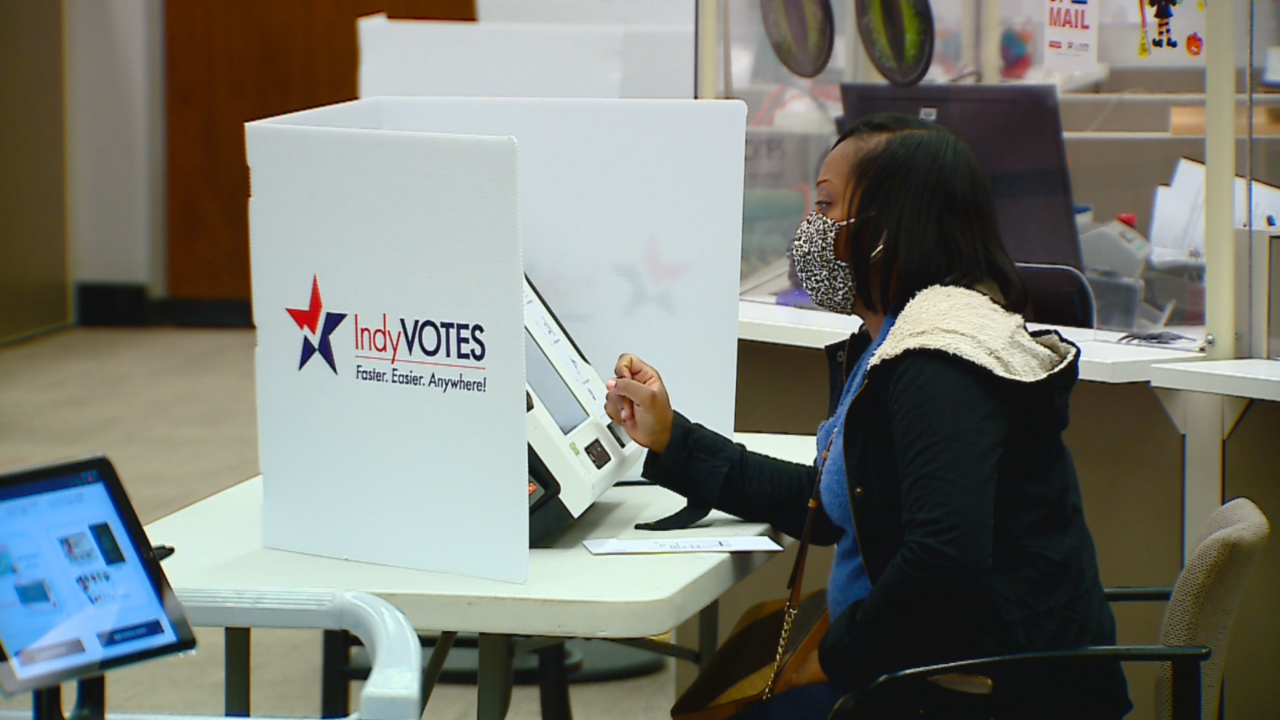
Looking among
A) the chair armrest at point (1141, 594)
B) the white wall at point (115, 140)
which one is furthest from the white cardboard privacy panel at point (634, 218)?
the white wall at point (115, 140)

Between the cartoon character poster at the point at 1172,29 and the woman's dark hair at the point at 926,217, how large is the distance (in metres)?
1.11

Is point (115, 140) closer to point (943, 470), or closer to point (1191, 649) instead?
point (943, 470)

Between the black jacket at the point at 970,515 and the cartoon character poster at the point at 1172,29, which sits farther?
the cartoon character poster at the point at 1172,29

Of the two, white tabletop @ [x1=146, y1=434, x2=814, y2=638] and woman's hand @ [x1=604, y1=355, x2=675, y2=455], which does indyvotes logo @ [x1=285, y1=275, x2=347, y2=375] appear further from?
woman's hand @ [x1=604, y1=355, x2=675, y2=455]

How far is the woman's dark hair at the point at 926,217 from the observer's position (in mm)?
1396

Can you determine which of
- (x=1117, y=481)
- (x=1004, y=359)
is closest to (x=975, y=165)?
(x=1004, y=359)

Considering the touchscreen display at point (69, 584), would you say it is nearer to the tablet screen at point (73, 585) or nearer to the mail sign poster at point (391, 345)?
the tablet screen at point (73, 585)

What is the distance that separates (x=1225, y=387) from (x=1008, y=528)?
2.40 ft

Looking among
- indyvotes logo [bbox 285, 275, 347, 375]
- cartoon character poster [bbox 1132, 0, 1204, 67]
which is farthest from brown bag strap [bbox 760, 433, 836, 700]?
cartoon character poster [bbox 1132, 0, 1204, 67]

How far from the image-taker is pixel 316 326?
133 centimetres

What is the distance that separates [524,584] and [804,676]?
12.7 inches

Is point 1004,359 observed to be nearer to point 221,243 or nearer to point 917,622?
point 917,622

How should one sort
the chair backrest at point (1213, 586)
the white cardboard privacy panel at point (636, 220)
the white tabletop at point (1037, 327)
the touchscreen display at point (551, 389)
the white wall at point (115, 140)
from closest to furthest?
1. the chair backrest at point (1213, 586)
2. the touchscreen display at point (551, 389)
3. the white cardboard privacy panel at point (636, 220)
4. the white tabletop at point (1037, 327)
5. the white wall at point (115, 140)

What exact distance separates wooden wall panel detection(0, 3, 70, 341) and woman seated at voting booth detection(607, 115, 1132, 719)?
5615 mm
